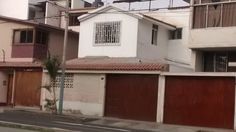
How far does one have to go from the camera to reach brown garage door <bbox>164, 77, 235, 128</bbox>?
2653 centimetres

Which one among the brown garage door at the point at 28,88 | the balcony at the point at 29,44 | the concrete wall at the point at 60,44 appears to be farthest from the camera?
the concrete wall at the point at 60,44

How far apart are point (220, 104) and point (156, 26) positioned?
12062 millimetres

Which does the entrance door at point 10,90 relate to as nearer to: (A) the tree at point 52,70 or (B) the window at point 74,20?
(A) the tree at point 52,70

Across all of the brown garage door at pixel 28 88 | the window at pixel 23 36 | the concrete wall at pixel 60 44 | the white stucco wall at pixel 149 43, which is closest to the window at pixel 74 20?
the concrete wall at pixel 60 44

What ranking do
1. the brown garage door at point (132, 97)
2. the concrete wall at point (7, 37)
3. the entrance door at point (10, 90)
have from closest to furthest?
the brown garage door at point (132, 97)
the entrance door at point (10, 90)
the concrete wall at point (7, 37)

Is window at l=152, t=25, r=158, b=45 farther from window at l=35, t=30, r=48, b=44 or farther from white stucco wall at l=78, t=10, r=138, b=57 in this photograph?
window at l=35, t=30, r=48, b=44

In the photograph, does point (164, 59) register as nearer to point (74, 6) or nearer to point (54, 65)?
point (54, 65)

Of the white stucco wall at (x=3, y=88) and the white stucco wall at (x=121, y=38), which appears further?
the white stucco wall at (x=3, y=88)

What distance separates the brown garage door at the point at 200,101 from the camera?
26.5 m

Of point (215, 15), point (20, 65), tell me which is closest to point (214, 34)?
point (215, 15)

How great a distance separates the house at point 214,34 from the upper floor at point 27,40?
38.8 ft

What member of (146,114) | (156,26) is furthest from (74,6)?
(146,114)

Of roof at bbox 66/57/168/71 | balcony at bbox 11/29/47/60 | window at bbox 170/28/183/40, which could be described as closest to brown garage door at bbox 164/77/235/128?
roof at bbox 66/57/168/71

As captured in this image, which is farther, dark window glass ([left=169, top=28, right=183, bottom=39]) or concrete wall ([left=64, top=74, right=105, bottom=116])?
dark window glass ([left=169, top=28, right=183, bottom=39])
